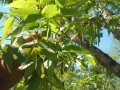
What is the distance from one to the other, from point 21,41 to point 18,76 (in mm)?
99

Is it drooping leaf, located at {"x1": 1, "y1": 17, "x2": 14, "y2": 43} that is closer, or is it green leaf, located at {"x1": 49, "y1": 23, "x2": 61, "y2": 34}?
drooping leaf, located at {"x1": 1, "y1": 17, "x2": 14, "y2": 43}

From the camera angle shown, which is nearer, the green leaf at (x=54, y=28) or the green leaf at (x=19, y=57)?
the green leaf at (x=19, y=57)

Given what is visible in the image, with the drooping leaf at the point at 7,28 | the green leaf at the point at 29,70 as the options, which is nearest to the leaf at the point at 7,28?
the drooping leaf at the point at 7,28

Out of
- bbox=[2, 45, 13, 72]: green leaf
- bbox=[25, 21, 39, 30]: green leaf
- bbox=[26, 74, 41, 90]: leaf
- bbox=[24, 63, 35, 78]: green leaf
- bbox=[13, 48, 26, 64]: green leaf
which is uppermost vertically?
bbox=[25, 21, 39, 30]: green leaf

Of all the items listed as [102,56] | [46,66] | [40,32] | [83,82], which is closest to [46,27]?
[40,32]

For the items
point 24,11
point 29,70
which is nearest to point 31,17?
point 24,11

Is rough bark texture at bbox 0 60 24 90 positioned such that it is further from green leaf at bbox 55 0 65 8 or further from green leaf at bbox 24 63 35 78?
green leaf at bbox 55 0 65 8

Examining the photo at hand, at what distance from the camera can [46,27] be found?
2.48 ft

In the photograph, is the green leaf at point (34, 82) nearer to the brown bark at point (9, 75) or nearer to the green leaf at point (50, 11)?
the brown bark at point (9, 75)

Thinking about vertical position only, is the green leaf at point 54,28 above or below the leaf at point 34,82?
above

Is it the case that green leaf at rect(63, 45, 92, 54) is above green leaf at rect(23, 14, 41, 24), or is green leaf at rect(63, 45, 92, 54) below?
below

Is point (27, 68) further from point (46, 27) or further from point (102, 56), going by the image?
point (102, 56)

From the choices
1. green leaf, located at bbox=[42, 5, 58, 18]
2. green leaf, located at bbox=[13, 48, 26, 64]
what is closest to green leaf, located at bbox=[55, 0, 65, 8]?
green leaf, located at bbox=[42, 5, 58, 18]

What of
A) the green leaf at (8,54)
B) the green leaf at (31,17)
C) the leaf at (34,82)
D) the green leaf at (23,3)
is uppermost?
the green leaf at (23,3)
